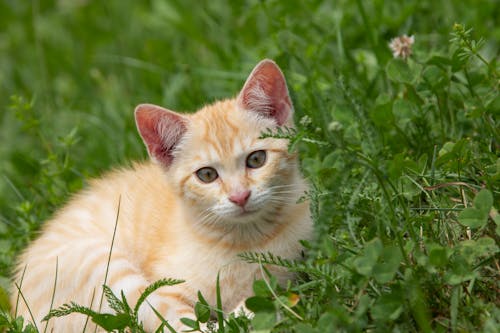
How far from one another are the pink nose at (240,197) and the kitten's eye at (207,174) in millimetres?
207

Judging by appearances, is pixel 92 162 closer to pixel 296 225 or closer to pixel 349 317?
pixel 296 225

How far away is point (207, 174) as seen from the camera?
2928 millimetres

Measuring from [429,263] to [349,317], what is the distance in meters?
0.30

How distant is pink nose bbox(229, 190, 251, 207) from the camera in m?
2.72

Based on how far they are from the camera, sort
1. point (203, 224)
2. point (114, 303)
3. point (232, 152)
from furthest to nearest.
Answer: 1. point (203, 224)
2. point (232, 152)
3. point (114, 303)

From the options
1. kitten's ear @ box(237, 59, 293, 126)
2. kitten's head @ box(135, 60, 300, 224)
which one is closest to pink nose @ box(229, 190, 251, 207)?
kitten's head @ box(135, 60, 300, 224)

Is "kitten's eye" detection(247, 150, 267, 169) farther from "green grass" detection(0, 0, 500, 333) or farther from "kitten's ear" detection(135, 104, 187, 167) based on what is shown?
"kitten's ear" detection(135, 104, 187, 167)

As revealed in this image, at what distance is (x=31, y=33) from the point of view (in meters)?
6.59

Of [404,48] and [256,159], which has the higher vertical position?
[404,48]

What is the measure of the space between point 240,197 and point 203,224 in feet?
1.12

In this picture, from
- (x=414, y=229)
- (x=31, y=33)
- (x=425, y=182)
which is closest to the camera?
(x=414, y=229)

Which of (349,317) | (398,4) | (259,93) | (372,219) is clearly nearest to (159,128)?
(259,93)

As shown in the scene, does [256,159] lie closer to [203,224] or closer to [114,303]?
[203,224]

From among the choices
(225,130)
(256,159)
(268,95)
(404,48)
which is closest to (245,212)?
(256,159)
